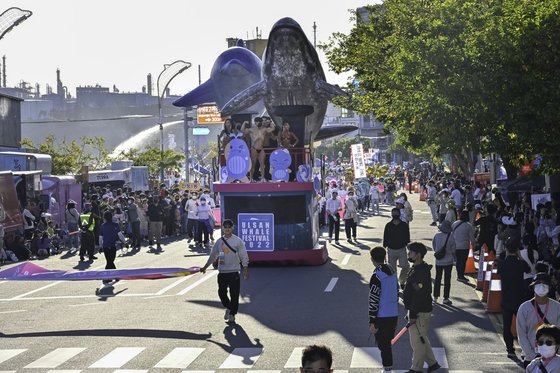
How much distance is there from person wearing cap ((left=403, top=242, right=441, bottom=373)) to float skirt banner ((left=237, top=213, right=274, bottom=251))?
43.7 feet

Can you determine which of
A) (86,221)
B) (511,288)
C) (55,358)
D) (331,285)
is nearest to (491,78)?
(331,285)

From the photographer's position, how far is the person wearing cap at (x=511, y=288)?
1341 cm

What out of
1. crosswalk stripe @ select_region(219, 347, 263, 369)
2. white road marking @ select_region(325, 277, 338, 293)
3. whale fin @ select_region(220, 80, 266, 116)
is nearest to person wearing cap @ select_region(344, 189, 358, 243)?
whale fin @ select_region(220, 80, 266, 116)

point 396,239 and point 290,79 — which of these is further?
point 290,79

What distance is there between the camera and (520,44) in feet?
73.4

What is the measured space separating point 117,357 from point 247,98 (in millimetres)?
15450

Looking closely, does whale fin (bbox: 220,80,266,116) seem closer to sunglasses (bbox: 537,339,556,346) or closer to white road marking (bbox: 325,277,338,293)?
white road marking (bbox: 325,277,338,293)

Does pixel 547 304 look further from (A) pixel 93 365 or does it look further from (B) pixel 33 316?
(B) pixel 33 316

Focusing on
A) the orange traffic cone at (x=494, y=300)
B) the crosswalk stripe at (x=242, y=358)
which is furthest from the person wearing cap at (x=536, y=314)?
the orange traffic cone at (x=494, y=300)

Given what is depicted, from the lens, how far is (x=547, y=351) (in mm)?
8391

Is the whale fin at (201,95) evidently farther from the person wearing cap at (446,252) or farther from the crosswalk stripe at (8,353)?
the crosswalk stripe at (8,353)

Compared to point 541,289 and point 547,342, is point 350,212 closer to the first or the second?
point 541,289

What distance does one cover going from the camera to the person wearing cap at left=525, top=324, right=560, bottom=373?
8320 millimetres

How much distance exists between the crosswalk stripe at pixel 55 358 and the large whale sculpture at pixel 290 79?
47.3 ft
